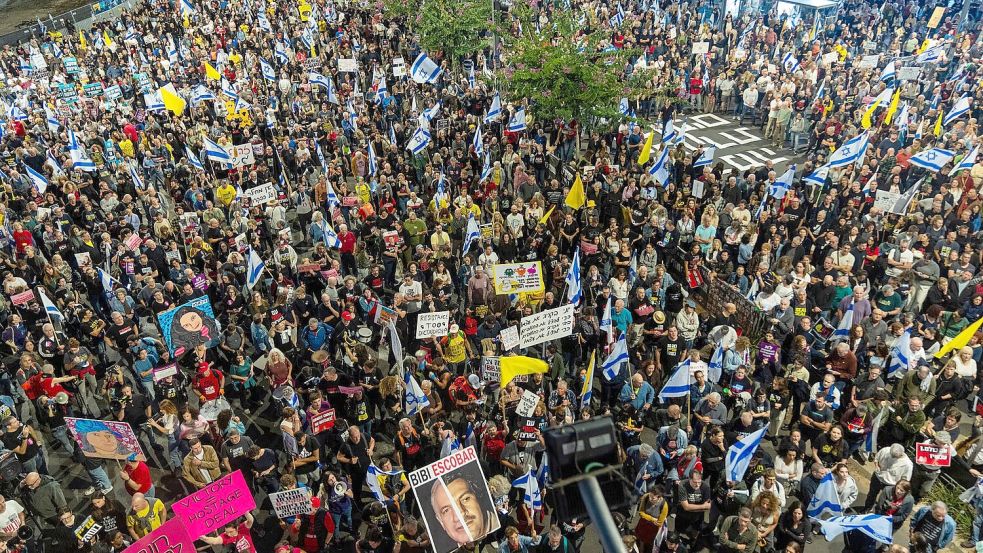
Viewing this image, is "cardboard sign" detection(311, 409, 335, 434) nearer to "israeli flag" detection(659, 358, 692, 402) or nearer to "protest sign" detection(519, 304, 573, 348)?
"protest sign" detection(519, 304, 573, 348)

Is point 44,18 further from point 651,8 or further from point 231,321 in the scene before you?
point 231,321

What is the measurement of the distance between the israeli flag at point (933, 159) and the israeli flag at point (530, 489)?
1326cm

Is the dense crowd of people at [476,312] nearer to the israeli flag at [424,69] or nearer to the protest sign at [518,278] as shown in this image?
the protest sign at [518,278]

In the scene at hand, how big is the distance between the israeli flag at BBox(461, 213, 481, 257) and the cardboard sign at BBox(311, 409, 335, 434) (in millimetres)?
5786

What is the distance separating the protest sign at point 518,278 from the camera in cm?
1267

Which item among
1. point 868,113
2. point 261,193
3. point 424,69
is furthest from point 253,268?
point 868,113

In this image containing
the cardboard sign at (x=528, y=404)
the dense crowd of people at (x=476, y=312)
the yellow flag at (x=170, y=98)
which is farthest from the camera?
the yellow flag at (x=170, y=98)

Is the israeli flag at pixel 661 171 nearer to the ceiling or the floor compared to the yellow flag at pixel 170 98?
nearer to the floor

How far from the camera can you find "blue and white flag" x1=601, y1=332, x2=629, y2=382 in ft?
35.4

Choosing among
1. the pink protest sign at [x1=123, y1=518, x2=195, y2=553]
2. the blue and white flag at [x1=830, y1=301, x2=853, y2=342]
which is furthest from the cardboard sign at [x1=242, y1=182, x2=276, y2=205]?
the blue and white flag at [x1=830, y1=301, x2=853, y2=342]

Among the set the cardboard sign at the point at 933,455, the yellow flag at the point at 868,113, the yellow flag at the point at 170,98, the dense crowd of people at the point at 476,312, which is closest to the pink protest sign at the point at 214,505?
the dense crowd of people at the point at 476,312

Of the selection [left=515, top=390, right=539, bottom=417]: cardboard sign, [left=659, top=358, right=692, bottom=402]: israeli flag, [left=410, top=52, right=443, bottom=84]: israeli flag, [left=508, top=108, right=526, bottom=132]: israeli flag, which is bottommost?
[left=659, top=358, right=692, bottom=402]: israeli flag

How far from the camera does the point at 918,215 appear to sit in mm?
14977

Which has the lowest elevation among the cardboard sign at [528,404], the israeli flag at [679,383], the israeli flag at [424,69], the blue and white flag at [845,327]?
the blue and white flag at [845,327]
